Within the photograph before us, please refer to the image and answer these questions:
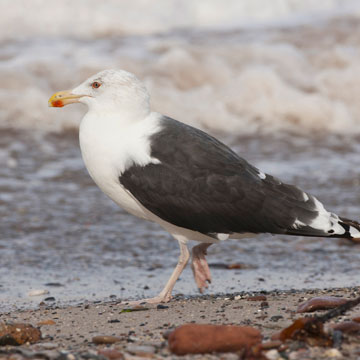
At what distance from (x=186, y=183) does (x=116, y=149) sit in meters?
0.40

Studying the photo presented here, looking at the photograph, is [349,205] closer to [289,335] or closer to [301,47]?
[289,335]

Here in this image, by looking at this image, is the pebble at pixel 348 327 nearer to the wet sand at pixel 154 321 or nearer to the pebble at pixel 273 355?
the wet sand at pixel 154 321

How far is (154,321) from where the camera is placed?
3.87 m

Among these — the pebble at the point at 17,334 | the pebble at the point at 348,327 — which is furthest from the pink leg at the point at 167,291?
the pebble at the point at 348,327

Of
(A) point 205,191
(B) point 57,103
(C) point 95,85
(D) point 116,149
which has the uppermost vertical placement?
(C) point 95,85

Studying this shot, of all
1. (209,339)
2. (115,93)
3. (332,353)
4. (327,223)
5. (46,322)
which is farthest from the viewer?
(115,93)

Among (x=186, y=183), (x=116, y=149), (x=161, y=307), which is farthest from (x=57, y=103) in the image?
(x=161, y=307)

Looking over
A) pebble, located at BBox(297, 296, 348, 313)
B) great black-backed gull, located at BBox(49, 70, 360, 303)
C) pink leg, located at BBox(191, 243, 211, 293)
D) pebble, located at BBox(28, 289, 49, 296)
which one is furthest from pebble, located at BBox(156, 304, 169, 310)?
pebble, located at BBox(28, 289, 49, 296)

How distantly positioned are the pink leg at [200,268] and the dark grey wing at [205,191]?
0.35 m

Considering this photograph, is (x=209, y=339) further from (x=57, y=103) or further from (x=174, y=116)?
(x=174, y=116)

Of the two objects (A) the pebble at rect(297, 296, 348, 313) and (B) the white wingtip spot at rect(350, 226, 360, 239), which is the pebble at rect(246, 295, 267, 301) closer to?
(A) the pebble at rect(297, 296, 348, 313)

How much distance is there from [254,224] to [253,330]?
1.25 m

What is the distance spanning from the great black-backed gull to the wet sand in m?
0.32

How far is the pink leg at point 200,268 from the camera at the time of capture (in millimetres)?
4616
